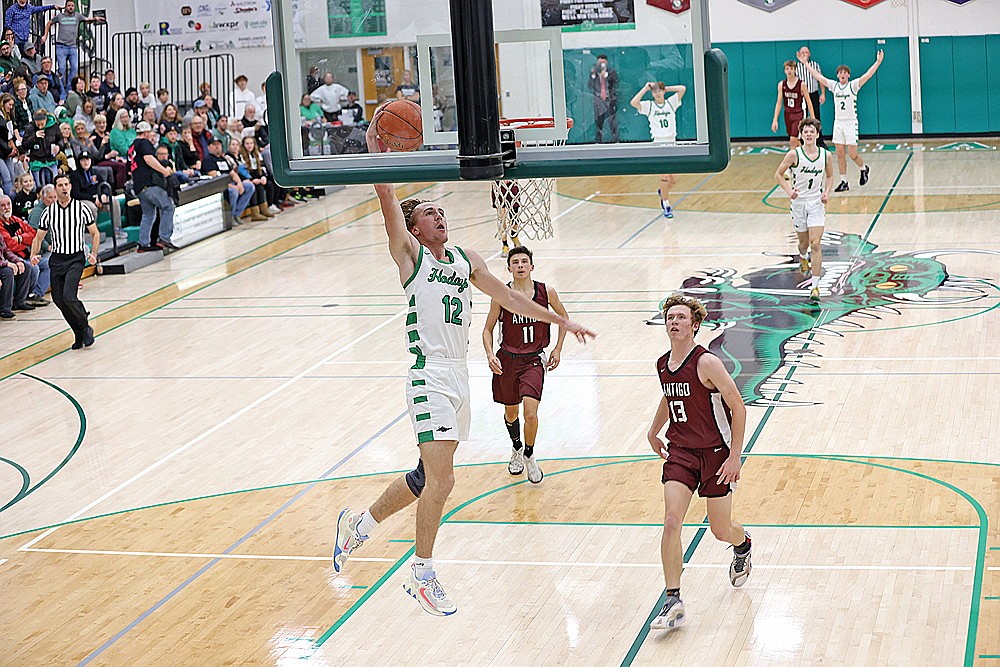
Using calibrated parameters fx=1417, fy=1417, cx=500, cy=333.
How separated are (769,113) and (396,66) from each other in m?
21.5

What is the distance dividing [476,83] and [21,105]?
14.0 meters

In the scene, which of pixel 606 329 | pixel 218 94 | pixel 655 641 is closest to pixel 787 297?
pixel 606 329

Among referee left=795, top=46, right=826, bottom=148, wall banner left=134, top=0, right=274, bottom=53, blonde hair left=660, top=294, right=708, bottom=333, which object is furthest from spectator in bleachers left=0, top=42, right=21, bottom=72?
blonde hair left=660, top=294, right=708, bottom=333

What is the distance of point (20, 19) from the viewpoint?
2270 cm

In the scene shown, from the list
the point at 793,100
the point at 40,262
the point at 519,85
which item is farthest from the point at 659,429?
the point at 793,100

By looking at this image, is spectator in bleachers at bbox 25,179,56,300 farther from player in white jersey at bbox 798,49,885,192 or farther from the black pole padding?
player in white jersey at bbox 798,49,885,192

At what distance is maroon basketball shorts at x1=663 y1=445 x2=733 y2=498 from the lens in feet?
24.0

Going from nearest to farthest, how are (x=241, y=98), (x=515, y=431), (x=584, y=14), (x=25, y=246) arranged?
(x=584, y=14) < (x=515, y=431) < (x=25, y=246) < (x=241, y=98)

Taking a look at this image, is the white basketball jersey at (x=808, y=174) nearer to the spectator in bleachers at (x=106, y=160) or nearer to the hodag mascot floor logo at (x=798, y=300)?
the hodag mascot floor logo at (x=798, y=300)

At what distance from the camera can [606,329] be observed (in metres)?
13.9

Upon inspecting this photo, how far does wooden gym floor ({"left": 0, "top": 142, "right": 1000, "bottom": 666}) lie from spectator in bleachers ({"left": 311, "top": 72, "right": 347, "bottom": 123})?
274 cm

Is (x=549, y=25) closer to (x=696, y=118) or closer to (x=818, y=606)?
(x=696, y=118)

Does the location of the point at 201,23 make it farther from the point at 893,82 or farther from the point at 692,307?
the point at 692,307

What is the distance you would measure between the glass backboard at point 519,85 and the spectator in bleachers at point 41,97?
13.6m
